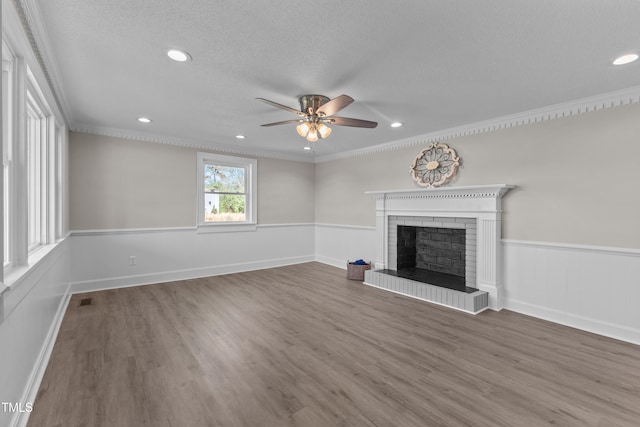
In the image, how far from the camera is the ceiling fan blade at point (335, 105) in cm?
251

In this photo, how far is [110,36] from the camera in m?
2.03

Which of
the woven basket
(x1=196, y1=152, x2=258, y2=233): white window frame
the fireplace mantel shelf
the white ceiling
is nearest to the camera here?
the white ceiling

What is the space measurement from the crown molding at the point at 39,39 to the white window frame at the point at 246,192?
246 centimetres

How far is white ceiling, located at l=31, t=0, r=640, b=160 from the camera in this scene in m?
1.76

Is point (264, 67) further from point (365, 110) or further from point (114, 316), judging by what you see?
point (114, 316)

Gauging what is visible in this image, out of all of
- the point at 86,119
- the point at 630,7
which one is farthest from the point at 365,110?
the point at 86,119

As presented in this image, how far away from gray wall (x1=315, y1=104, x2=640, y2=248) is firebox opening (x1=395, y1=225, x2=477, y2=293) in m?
0.90

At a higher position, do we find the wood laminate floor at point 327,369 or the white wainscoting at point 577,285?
the white wainscoting at point 577,285

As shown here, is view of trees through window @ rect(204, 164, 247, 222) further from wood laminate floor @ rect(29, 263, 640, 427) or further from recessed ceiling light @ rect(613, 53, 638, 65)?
recessed ceiling light @ rect(613, 53, 638, 65)

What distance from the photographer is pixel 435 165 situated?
441 centimetres

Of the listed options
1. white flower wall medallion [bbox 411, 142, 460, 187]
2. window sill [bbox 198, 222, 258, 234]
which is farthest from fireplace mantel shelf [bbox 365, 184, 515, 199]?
window sill [bbox 198, 222, 258, 234]

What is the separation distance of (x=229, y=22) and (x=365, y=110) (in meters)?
1.93

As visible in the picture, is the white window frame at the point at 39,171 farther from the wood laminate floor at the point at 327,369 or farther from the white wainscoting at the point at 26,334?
the wood laminate floor at the point at 327,369

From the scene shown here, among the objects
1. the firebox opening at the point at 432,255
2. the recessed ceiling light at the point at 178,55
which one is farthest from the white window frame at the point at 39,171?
the firebox opening at the point at 432,255
